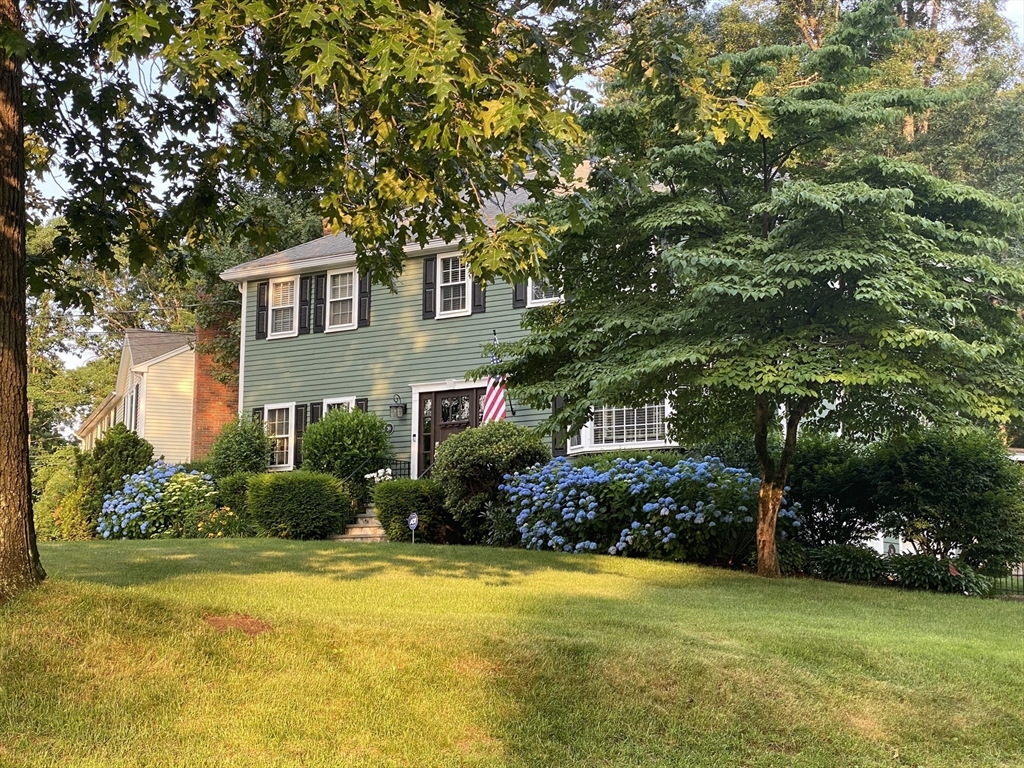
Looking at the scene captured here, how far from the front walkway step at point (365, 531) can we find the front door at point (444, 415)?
8.97 feet

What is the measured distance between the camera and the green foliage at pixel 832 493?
42.0 ft

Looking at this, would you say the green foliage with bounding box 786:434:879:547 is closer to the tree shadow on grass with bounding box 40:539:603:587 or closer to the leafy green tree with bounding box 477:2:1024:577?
the leafy green tree with bounding box 477:2:1024:577

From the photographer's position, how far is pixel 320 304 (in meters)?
22.2

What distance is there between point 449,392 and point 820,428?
959cm

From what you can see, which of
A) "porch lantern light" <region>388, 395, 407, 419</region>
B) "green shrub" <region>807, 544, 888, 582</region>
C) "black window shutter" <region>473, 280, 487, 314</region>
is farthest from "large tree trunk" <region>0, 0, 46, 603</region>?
"porch lantern light" <region>388, 395, 407, 419</region>

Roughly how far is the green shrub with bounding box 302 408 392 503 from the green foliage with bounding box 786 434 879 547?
8755mm

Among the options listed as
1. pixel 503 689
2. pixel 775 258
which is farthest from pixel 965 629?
pixel 503 689

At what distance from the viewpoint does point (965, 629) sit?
848 centimetres

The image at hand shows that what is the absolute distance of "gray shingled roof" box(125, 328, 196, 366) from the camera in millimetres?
29859

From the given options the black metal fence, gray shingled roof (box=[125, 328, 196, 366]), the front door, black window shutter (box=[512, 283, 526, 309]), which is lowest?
the black metal fence

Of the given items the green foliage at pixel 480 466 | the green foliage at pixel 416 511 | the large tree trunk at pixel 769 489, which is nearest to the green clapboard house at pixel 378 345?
the green foliage at pixel 480 466

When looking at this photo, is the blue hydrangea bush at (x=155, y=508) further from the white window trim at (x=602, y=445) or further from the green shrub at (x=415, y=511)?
the white window trim at (x=602, y=445)

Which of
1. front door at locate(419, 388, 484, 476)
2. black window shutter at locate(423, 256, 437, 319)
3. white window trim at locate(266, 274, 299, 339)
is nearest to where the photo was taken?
front door at locate(419, 388, 484, 476)

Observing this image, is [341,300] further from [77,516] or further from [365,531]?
[77,516]
